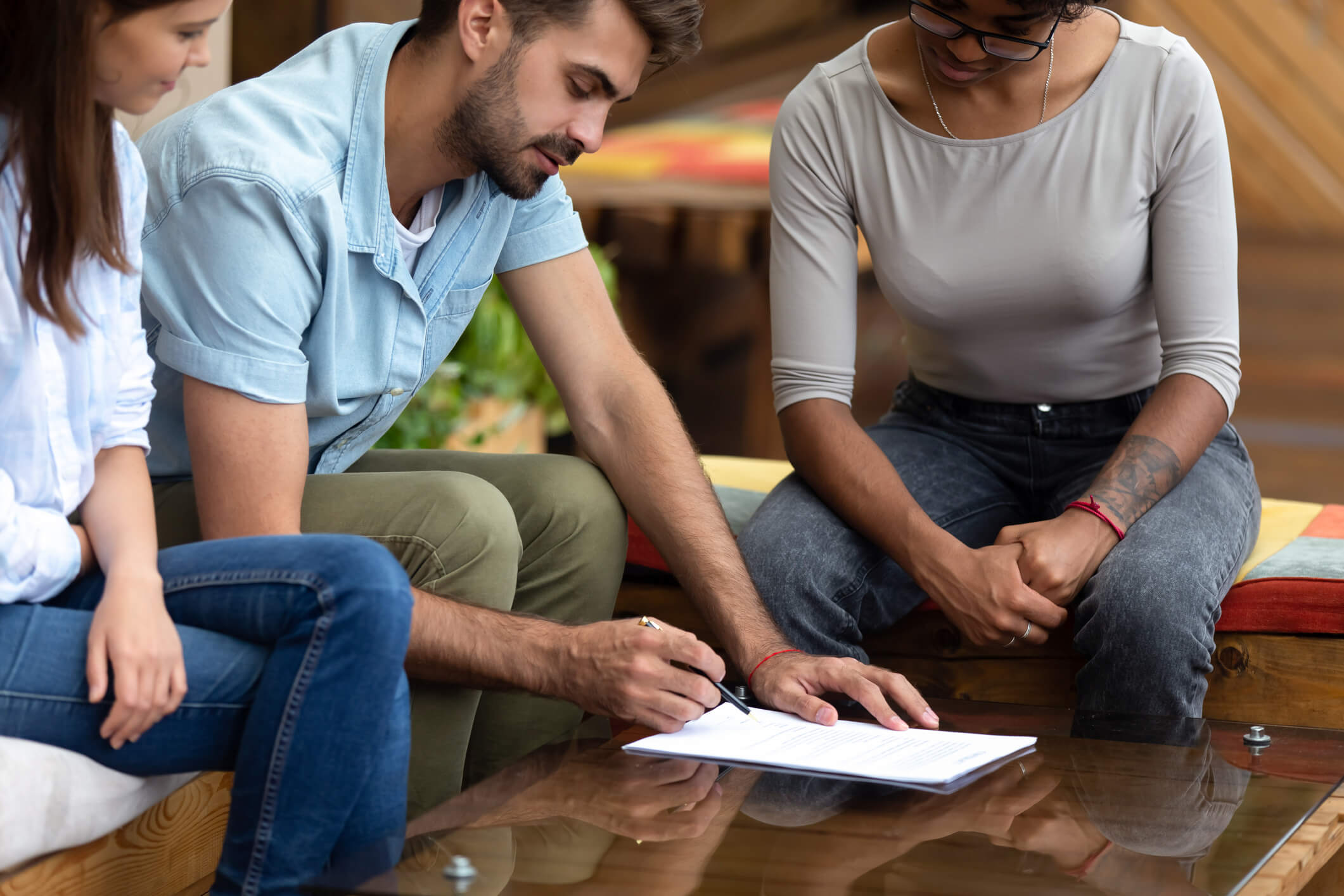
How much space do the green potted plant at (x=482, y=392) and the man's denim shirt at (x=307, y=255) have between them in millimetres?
1527

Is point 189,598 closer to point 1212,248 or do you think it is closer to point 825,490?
point 825,490

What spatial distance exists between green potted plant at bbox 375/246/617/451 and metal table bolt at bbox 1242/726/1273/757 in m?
2.09

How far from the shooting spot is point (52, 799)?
942 millimetres

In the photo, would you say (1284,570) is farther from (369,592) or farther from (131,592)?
(131,592)

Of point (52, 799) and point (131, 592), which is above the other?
point (131, 592)

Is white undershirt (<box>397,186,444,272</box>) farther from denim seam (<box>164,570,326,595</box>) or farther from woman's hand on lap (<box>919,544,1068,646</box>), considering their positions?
woman's hand on lap (<box>919,544,1068,646</box>)

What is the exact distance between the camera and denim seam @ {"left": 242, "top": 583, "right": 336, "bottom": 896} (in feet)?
3.19

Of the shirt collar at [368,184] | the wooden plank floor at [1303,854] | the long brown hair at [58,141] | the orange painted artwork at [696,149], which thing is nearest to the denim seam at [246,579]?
the long brown hair at [58,141]

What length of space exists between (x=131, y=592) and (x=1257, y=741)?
0.99 meters

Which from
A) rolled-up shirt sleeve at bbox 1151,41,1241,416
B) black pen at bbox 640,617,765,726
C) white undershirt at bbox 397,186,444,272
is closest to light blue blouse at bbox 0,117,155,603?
white undershirt at bbox 397,186,444,272

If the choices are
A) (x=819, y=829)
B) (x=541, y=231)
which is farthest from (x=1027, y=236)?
(x=819, y=829)

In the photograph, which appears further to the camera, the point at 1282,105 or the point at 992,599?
the point at 1282,105

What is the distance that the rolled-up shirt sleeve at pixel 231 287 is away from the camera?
1.23 m

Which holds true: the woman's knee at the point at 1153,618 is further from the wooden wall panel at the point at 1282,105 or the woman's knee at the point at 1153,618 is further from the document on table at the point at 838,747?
the wooden wall panel at the point at 1282,105
